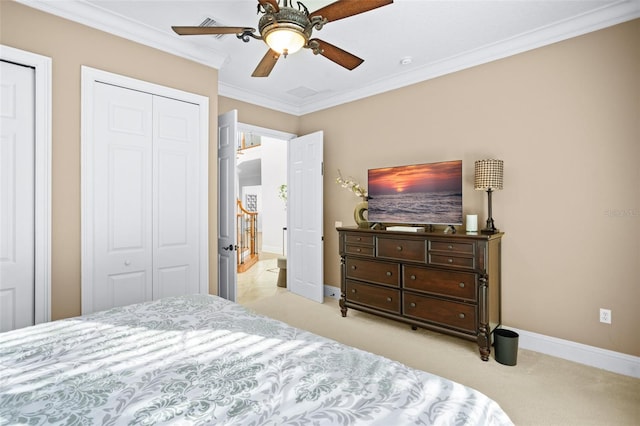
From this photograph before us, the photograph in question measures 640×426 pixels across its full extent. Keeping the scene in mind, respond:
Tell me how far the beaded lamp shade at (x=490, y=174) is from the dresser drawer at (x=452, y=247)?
0.55m

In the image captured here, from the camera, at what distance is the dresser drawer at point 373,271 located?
3.37 metres

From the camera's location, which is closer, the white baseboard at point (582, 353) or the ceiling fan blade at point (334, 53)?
the ceiling fan blade at point (334, 53)

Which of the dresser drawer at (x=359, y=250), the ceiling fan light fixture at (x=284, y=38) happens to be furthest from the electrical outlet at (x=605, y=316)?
the ceiling fan light fixture at (x=284, y=38)

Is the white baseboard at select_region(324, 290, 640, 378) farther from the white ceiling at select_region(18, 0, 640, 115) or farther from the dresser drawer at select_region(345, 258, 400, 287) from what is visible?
the white ceiling at select_region(18, 0, 640, 115)

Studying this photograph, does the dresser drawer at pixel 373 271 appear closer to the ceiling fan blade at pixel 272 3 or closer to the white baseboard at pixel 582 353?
the white baseboard at pixel 582 353

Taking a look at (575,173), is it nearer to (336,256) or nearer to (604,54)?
(604,54)

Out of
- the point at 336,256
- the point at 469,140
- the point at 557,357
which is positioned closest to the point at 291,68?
the point at 469,140

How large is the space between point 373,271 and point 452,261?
0.87 m

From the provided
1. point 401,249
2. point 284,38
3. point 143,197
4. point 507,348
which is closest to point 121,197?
point 143,197

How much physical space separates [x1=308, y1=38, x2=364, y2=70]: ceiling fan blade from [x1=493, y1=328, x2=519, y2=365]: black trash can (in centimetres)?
241

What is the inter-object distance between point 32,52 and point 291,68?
2184mm

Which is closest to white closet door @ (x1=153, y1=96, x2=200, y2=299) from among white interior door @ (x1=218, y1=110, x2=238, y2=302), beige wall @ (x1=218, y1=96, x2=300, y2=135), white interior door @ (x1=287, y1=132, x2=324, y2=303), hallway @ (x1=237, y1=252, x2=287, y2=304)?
white interior door @ (x1=218, y1=110, x2=238, y2=302)

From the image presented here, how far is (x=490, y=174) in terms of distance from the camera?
115 inches

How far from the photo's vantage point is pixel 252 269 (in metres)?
6.66
